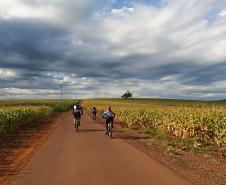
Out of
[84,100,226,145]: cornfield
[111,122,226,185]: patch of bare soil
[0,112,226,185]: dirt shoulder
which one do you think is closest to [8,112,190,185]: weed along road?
[0,112,226,185]: dirt shoulder

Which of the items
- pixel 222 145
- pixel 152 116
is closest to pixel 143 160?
pixel 222 145

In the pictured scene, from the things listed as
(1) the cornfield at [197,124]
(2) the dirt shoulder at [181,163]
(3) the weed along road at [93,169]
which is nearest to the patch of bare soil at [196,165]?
(2) the dirt shoulder at [181,163]

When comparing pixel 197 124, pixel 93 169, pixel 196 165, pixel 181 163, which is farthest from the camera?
pixel 197 124

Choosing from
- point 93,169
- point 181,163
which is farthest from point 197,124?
point 93,169

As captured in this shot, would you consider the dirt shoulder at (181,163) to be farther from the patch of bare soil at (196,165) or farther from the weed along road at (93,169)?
the weed along road at (93,169)

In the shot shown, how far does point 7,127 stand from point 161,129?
35.8ft

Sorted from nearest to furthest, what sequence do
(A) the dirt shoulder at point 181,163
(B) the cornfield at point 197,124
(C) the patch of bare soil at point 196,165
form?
(C) the patch of bare soil at point 196,165 → (A) the dirt shoulder at point 181,163 → (B) the cornfield at point 197,124

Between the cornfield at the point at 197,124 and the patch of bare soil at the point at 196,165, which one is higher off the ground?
the cornfield at the point at 197,124


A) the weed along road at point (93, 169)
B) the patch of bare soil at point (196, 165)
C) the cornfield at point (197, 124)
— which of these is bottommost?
the patch of bare soil at point (196, 165)

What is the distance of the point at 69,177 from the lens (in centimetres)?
996

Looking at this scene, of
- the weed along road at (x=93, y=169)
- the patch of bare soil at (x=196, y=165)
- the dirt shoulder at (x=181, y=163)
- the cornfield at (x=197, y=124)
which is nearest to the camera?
the weed along road at (x=93, y=169)

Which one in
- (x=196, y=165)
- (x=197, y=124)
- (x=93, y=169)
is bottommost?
(x=196, y=165)

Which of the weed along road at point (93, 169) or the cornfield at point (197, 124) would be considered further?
the cornfield at point (197, 124)

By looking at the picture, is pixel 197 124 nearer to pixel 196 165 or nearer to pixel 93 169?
pixel 196 165
